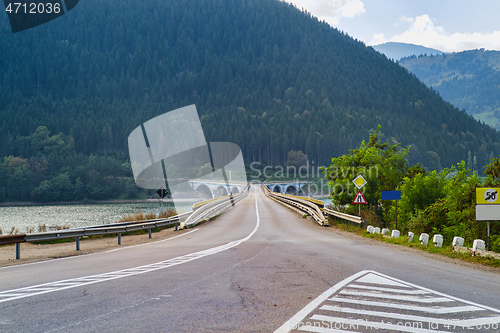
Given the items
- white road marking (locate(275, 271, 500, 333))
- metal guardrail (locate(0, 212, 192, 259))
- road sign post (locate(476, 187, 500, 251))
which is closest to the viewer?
white road marking (locate(275, 271, 500, 333))

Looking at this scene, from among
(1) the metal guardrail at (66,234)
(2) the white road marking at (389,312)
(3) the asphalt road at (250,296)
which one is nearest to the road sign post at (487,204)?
(3) the asphalt road at (250,296)

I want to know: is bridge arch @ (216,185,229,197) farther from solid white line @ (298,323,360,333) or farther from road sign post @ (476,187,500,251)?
solid white line @ (298,323,360,333)

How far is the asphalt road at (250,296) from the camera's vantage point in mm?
5039

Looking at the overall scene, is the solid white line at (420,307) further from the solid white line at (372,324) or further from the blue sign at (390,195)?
the blue sign at (390,195)

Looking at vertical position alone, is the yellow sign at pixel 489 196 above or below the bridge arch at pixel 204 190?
above

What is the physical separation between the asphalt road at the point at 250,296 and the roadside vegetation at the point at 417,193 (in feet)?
23.1

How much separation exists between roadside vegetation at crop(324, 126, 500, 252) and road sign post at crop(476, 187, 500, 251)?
1974mm

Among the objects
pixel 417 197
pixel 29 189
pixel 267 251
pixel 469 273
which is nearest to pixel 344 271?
pixel 469 273

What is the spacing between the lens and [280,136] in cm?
18262

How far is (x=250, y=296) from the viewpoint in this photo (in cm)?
645

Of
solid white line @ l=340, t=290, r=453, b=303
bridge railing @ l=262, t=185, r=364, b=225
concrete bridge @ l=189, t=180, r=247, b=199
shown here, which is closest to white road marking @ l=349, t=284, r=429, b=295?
solid white line @ l=340, t=290, r=453, b=303

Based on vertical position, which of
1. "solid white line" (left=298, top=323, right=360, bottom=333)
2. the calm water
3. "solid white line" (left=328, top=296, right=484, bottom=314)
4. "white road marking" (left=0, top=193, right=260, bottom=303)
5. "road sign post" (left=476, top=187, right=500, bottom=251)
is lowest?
the calm water

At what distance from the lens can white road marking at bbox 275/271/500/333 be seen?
4.91 m

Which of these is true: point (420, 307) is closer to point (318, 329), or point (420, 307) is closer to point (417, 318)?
point (417, 318)
